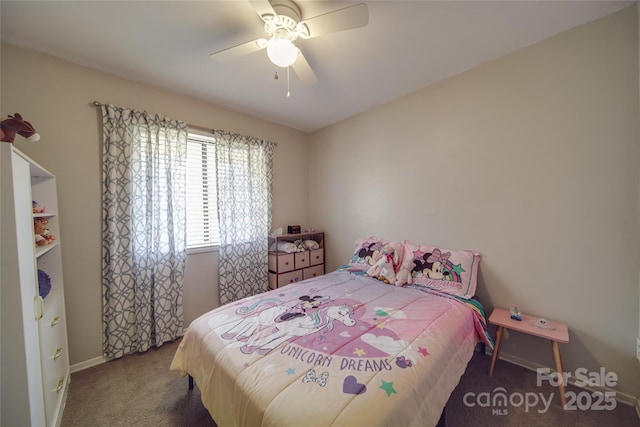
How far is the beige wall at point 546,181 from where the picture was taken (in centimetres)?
152

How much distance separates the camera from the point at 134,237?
2123 mm

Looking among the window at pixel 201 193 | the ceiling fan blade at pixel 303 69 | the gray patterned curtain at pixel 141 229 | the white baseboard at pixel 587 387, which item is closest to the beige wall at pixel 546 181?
the white baseboard at pixel 587 387

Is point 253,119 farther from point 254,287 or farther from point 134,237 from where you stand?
point 254,287

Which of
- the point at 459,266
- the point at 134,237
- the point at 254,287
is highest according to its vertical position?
the point at 134,237

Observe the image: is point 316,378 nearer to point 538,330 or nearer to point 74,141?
point 538,330

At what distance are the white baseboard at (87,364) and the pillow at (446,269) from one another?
2.94m

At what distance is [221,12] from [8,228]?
5.32ft

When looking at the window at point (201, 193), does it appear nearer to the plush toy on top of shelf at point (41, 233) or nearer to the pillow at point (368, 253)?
the plush toy on top of shelf at point (41, 233)

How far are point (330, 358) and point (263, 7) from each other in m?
1.92

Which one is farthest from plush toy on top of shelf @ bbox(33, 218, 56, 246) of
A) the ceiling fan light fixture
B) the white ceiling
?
the ceiling fan light fixture

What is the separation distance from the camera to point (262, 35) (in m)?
1.71

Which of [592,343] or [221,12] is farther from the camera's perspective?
[592,343]

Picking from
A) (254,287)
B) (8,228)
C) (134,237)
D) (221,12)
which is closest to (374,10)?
(221,12)

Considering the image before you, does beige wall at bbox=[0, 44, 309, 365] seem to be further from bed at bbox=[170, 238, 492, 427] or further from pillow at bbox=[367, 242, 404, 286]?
pillow at bbox=[367, 242, 404, 286]
